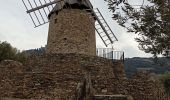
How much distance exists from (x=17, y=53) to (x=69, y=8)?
11.1 meters

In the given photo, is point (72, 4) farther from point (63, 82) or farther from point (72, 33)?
point (63, 82)

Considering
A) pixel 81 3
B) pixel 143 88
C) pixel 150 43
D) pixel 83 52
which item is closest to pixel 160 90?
pixel 143 88

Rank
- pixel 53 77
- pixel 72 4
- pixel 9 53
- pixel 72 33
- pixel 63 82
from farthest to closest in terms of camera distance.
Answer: pixel 9 53 → pixel 72 4 → pixel 72 33 → pixel 53 77 → pixel 63 82

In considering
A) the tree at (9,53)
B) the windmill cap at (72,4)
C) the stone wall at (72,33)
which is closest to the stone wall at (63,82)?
the stone wall at (72,33)

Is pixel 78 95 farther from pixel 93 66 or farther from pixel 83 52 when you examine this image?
pixel 83 52

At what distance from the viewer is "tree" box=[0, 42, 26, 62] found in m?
31.7

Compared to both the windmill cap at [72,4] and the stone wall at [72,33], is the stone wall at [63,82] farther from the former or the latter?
the windmill cap at [72,4]

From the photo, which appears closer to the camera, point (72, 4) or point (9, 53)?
point (72, 4)

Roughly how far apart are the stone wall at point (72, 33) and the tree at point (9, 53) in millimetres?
8511

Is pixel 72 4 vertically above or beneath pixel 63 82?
above

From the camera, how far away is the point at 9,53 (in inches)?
1264

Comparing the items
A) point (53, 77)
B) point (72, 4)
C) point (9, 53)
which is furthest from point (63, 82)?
point (9, 53)

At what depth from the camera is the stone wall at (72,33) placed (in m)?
23.1

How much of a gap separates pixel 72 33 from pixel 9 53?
10.3 metres
